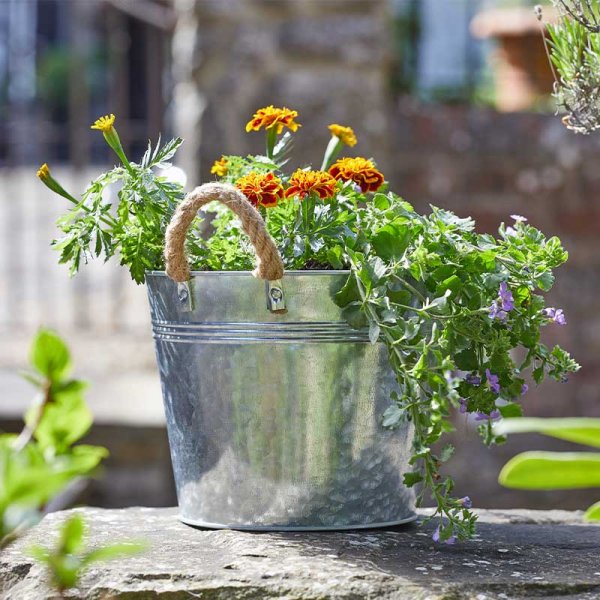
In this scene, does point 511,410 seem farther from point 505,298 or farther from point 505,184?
point 505,184

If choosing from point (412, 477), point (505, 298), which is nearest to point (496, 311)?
point (505, 298)

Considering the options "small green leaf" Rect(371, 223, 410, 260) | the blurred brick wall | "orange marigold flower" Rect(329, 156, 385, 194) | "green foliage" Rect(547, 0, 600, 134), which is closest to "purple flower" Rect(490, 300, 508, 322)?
"small green leaf" Rect(371, 223, 410, 260)

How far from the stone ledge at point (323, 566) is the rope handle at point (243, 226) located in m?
0.35

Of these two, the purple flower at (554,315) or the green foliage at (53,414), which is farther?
the purple flower at (554,315)

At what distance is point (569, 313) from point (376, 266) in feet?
6.73

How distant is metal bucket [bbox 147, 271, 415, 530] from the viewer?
143 cm

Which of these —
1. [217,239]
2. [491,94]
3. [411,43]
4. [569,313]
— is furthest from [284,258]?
[491,94]

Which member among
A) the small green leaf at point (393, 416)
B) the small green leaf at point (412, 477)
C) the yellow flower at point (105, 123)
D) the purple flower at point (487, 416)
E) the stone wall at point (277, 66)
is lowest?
the small green leaf at point (412, 477)

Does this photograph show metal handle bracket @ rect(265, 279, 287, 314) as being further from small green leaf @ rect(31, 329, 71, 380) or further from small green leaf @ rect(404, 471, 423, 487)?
small green leaf @ rect(31, 329, 71, 380)

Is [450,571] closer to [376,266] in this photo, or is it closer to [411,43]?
[376,266]

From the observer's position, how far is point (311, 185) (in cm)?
139

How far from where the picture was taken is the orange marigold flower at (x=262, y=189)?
4.64ft

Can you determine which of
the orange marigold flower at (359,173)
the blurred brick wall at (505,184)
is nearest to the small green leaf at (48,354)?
the orange marigold flower at (359,173)

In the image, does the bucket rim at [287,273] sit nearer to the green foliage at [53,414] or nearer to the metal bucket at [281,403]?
the metal bucket at [281,403]
